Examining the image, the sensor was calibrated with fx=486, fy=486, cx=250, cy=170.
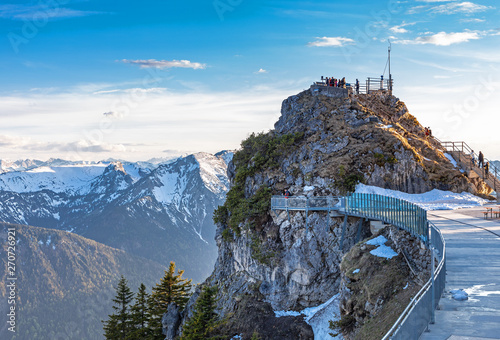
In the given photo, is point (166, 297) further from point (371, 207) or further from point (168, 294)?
point (371, 207)

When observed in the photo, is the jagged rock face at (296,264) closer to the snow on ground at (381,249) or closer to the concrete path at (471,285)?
the snow on ground at (381,249)

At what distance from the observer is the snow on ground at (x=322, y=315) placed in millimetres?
38219

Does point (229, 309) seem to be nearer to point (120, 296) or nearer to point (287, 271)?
point (287, 271)

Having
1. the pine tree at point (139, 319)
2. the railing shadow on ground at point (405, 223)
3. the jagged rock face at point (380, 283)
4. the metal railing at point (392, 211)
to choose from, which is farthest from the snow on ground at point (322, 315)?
the pine tree at point (139, 319)

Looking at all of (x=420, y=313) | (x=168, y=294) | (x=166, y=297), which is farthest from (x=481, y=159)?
(x=420, y=313)

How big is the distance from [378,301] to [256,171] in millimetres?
29243

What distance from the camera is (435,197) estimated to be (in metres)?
42.7

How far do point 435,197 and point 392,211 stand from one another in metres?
18.1

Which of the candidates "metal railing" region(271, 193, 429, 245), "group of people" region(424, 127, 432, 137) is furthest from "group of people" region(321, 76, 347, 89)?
"metal railing" region(271, 193, 429, 245)

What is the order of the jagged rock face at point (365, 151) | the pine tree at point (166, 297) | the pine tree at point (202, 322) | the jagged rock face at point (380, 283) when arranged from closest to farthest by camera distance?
1. the jagged rock face at point (380, 283)
2. the pine tree at point (202, 322)
3. the jagged rock face at point (365, 151)
4. the pine tree at point (166, 297)

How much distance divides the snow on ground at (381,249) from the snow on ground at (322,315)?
11884 millimetres

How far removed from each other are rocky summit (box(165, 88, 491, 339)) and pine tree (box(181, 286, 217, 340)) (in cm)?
152

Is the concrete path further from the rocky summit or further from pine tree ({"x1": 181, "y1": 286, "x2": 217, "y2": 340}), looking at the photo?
pine tree ({"x1": 181, "y1": 286, "x2": 217, "y2": 340})

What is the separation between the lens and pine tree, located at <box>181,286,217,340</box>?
39.3m
